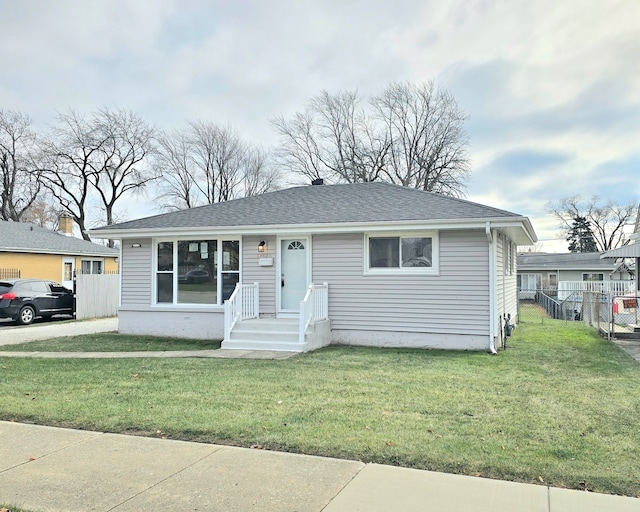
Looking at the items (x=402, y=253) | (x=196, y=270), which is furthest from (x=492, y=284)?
(x=196, y=270)

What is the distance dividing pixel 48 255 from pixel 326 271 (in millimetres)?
16632

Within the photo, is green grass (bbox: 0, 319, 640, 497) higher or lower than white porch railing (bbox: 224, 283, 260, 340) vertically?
lower

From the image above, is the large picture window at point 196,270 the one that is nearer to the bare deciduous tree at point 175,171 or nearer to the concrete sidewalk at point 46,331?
the concrete sidewalk at point 46,331

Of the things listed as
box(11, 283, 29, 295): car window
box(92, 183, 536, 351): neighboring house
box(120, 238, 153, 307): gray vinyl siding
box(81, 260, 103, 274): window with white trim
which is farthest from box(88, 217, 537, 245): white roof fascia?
box(81, 260, 103, 274): window with white trim

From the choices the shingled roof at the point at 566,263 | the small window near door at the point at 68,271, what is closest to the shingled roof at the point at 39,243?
the small window near door at the point at 68,271

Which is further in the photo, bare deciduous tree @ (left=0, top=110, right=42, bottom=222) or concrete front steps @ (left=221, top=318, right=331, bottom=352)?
bare deciduous tree @ (left=0, top=110, right=42, bottom=222)

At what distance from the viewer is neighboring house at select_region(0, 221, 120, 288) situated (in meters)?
21.4

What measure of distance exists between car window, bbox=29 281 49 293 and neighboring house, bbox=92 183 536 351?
19.3 ft

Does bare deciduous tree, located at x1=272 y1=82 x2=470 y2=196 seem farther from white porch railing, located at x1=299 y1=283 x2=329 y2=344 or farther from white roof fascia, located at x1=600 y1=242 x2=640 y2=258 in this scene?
white porch railing, located at x1=299 y1=283 x2=329 y2=344

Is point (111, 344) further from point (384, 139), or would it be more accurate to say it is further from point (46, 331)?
point (384, 139)

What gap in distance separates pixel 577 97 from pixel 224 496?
1472 centimetres

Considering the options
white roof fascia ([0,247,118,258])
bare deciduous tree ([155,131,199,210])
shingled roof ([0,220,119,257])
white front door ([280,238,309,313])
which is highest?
bare deciduous tree ([155,131,199,210])

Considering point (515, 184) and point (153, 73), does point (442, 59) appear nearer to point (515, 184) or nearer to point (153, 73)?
point (153, 73)

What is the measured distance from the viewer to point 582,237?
56.9 metres
